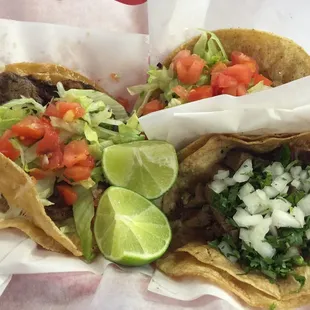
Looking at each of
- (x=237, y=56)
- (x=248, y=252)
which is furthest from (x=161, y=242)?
(x=237, y=56)

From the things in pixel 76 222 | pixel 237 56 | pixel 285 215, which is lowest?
pixel 76 222

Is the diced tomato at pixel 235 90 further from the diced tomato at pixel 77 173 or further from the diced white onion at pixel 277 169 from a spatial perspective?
the diced tomato at pixel 77 173

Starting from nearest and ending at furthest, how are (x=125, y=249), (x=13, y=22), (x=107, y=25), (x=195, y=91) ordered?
(x=125, y=249) < (x=195, y=91) < (x=13, y=22) < (x=107, y=25)

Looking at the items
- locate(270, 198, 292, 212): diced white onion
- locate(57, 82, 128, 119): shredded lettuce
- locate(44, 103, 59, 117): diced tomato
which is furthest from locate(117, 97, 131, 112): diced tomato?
locate(270, 198, 292, 212): diced white onion

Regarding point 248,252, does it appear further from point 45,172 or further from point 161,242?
point 45,172

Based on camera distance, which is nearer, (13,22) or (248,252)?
(248,252)

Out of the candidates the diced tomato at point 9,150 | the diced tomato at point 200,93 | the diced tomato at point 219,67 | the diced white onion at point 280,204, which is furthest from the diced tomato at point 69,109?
the diced white onion at point 280,204

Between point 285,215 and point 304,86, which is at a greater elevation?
point 304,86

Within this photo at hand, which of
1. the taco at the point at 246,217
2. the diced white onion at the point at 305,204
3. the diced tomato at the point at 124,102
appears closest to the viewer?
the taco at the point at 246,217
